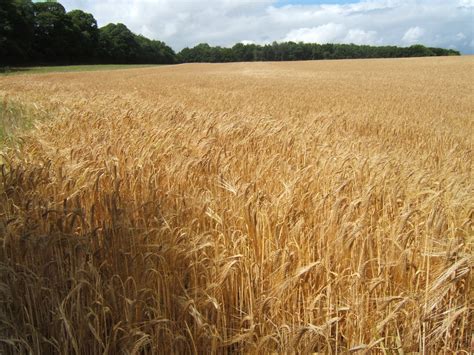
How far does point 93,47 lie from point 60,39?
7.98 metres

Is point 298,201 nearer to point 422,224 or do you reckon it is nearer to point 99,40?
point 422,224

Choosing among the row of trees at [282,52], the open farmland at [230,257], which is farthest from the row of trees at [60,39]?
the open farmland at [230,257]

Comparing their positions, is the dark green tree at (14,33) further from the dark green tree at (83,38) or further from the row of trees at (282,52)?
the row of trees at (282,52)

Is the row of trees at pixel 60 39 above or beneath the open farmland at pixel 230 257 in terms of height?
above

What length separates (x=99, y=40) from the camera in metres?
82.7

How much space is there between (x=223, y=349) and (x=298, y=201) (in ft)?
4.74

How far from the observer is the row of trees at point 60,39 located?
198 feet

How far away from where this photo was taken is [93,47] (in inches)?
3113

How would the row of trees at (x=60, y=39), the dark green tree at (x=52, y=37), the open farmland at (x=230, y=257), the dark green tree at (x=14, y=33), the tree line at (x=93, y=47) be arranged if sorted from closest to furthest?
the open farmland at (x=230, y=257)
the dark green tree at (x=14, y=33)
the row of trees at (x=60, y=39)
the tree line at (x=93, y=47)
the dark green tree at (x=52, y=37)

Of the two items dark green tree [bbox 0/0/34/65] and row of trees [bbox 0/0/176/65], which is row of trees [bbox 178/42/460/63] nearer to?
row of trees [bbox 0/0/176/65]

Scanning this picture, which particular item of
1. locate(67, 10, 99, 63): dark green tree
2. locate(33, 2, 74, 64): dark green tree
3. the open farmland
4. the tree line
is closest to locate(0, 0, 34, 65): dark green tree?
the tree line

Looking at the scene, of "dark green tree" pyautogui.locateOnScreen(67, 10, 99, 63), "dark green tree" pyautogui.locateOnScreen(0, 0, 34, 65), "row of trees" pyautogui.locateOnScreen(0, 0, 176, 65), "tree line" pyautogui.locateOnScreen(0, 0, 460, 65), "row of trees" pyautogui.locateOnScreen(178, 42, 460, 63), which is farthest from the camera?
"row of trees" pyautogui.locateOnScreen(178, 42, 460, 63)

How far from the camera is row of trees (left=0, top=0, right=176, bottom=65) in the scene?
60469mm

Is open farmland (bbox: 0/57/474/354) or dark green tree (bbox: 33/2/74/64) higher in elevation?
dark green tree (bbox: 33/2/74/64)
